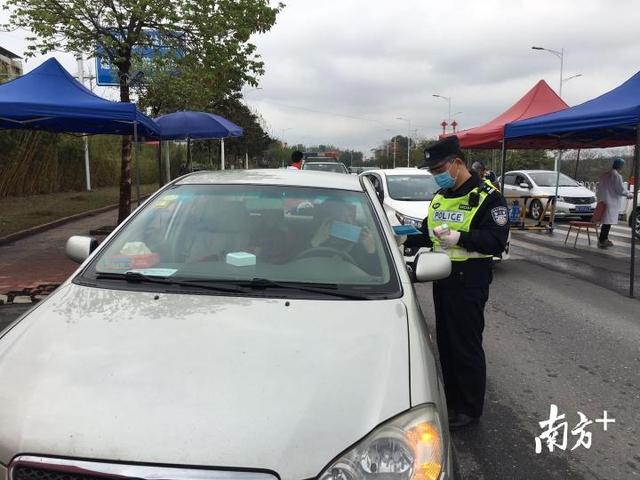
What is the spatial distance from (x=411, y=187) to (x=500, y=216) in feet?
22.9

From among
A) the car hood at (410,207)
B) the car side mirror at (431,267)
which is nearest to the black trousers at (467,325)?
the car side mirror at (431,267)

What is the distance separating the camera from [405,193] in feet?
32.6

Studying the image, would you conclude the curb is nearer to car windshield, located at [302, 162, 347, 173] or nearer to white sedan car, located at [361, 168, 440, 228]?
car windshield, located at [302, 162, 347, 173]

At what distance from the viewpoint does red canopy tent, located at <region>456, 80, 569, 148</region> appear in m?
11.6

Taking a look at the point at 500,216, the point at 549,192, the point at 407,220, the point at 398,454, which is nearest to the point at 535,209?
the point at 549,192

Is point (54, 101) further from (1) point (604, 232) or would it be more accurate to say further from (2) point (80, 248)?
(1) point (604, 232)

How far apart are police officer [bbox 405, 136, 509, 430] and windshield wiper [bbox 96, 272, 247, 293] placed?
145 centimetres

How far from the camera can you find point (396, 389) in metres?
1.79

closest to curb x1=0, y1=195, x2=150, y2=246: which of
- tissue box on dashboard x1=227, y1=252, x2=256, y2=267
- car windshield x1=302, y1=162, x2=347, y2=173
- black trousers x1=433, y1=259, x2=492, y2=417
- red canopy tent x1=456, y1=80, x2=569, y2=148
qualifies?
car windshield x1=302, y1=162, x2=347, y2=173

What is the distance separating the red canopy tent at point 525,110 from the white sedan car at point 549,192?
3.47 metres

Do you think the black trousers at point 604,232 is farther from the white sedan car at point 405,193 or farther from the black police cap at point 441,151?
the black police cap at point 441,151

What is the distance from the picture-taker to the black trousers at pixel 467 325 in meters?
3.34

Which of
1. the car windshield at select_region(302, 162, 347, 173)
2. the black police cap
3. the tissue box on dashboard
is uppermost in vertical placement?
the car windshield at select_region(302, 162, 347, 173)

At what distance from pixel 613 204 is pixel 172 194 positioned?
10525 mm
